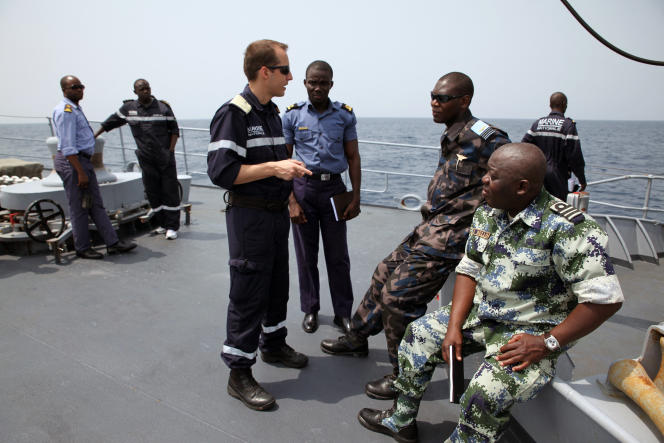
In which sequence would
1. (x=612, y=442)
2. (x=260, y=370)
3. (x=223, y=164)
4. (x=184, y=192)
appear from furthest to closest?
(x=184, y=192), (x=260, y=370), (x=223, y=164), (x=612, y=442)

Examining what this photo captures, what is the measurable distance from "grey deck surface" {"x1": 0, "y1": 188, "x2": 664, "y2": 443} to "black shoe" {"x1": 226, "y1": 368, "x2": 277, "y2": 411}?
0.14 feet

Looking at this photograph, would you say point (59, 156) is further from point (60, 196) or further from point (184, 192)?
point (184, 192)

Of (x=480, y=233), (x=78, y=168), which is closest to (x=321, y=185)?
(x=480, y=233)

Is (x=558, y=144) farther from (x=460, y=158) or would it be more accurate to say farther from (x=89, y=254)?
(x=89, y=254)

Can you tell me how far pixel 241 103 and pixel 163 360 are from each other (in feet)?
5.07

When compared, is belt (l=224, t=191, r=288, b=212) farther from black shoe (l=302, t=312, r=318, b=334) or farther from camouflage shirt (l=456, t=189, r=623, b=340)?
black shoe (l=302, t=312, r=318, b=334)

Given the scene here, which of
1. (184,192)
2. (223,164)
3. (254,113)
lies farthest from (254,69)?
(184,192)

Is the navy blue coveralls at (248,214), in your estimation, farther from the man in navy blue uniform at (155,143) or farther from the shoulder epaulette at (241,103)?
the man in navy blue uniform at (155,143)

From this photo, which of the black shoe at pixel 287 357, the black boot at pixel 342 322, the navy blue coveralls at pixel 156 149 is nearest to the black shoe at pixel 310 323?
the black boot at pixel 342 322

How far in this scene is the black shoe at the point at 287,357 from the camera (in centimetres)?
250

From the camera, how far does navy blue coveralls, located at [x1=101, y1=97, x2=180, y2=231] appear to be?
4.62 meters

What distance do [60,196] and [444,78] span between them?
4.09m

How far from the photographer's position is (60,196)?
444 centimetres

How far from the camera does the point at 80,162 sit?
395 centimetres
